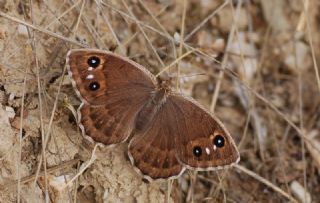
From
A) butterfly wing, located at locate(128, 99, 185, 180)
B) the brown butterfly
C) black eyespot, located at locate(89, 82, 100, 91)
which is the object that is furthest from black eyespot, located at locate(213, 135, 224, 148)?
black eyespot, located at locate(89, 82, 100, 91)

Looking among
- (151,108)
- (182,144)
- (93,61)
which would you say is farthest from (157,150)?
(93,61)

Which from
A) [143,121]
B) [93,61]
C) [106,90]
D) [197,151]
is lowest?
[197,151]

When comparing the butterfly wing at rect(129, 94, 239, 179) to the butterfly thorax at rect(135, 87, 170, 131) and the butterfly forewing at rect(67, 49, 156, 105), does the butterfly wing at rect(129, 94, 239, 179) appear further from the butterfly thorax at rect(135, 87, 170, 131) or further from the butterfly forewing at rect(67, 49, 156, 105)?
the butterfly forewing at rect(67, 49, 156, 105)

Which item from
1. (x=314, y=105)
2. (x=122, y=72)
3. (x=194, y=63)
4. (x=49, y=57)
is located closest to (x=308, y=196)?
(x=314, y=105)

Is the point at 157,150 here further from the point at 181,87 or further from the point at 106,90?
the point at 181,87

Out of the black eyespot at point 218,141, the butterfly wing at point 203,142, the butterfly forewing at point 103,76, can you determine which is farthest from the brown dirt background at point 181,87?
the black eyespot at point 218,141

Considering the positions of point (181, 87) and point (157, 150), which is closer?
point (157, 150)

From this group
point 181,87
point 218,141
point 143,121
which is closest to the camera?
point 218,141
